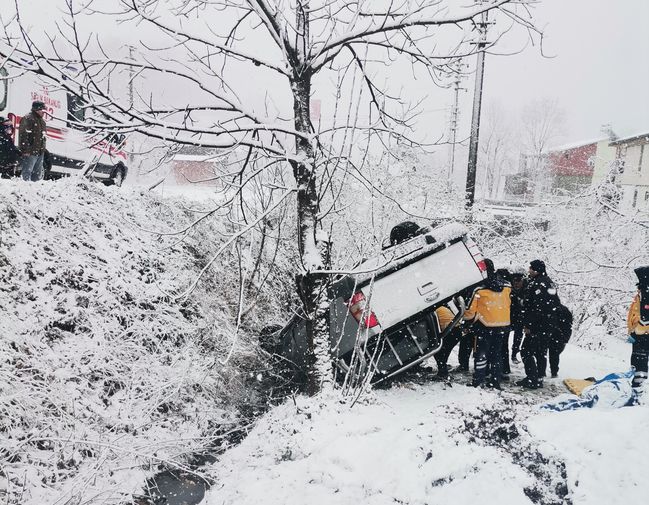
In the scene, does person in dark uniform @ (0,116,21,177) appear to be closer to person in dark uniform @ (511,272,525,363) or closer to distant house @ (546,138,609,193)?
person in dark uniform @ (511,272,525,363)

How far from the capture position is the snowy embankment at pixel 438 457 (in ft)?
10.5

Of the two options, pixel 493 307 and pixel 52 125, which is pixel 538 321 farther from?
pixel 52 125

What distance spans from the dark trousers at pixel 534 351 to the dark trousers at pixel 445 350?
900 mm

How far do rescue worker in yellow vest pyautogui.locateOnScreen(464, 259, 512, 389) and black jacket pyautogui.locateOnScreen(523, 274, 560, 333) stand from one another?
44 cm

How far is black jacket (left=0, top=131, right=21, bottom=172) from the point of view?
7.90m

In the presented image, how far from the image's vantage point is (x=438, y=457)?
3.64 meters

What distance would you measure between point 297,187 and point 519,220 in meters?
16.7

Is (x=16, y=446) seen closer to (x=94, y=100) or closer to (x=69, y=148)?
(x=94, y=100)

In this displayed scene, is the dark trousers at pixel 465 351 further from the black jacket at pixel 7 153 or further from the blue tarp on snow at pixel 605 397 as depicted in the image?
the black jacket at pixel 7 153

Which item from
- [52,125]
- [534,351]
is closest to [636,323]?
[534,351]

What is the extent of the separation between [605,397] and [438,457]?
225 cm

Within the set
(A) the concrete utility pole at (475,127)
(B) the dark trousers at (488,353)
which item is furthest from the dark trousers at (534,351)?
(A) the concrete utility pole at (475,127)

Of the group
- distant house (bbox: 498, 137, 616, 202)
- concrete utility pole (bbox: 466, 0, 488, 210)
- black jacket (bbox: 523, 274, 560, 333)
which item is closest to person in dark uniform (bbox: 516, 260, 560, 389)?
black jacket (bbox: 523, 274, 560, 333)

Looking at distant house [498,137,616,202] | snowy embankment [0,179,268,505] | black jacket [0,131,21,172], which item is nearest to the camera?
snowy embankment [0,179,268,505]
